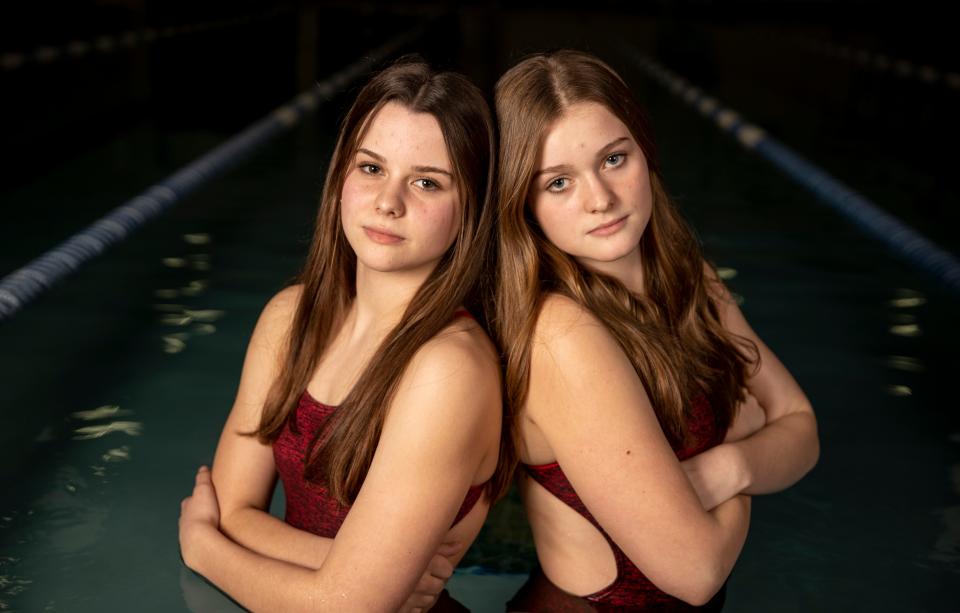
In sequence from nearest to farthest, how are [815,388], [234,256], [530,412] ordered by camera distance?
[530,412]
[815,388]
[234,256]

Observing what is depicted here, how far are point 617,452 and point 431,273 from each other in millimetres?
393

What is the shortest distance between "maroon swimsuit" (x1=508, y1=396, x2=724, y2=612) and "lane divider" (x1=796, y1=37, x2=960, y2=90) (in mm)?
6889

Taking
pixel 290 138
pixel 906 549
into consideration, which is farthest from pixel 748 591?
pixel 290 138

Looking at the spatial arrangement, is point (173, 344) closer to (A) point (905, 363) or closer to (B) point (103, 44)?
(A) point (905, 363)

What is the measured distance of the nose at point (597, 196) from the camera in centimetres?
168

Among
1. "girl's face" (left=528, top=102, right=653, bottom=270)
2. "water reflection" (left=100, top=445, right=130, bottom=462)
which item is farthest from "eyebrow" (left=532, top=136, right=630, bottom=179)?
"water reflection" (left=100, top=445, right=130, bottom=462)

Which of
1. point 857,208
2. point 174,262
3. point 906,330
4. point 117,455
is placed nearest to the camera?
point 117,455

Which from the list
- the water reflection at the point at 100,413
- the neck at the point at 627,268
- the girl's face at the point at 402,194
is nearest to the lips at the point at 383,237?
the girl's face at the point at 402,194

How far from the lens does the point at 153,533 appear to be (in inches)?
95.3

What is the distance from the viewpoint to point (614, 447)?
1.58 meters

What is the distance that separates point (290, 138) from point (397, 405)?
19.2 feet

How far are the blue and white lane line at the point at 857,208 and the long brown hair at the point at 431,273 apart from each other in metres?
2.05

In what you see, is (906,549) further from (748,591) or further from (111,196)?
(111,196)

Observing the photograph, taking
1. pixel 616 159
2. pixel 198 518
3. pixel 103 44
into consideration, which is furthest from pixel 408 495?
pixel 103 44
